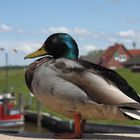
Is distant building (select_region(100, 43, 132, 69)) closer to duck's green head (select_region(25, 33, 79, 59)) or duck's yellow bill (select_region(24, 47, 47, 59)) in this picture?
duck's yellow bill (select_region(24, 47, 47, 59))

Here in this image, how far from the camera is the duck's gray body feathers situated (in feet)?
19.5

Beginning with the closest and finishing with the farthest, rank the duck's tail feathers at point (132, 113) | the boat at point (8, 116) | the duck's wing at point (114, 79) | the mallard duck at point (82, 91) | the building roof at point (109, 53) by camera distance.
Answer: the duck's tail feathers at point (132, 113)
the mallard duck at point (82, 91)
the duck's wing at point (114, 79)
the boat at point (8, 116)
the building roof at point (109, 53)

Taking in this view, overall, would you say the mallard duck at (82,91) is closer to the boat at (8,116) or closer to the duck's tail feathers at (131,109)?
the duck's tail feathers at (131,109)

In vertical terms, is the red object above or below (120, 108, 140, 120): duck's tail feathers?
below

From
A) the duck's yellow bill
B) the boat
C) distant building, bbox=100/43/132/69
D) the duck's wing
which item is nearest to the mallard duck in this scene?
the duck's wing

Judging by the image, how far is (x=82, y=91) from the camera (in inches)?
237

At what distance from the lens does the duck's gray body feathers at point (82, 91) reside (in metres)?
5.96

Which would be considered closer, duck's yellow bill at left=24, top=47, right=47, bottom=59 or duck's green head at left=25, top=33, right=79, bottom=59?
duck's green head at left=25, top=33, right=79, bottom=59

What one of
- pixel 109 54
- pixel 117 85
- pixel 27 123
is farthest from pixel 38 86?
pixel 109 54

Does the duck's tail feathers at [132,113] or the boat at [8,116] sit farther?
the boat at [8,116]

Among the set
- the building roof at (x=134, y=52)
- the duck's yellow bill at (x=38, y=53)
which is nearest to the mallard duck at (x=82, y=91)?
→ the duck's yellow bill at (x=38, y=53)

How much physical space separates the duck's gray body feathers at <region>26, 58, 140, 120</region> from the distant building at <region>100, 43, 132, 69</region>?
86.7m

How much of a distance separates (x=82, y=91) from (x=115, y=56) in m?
91.9

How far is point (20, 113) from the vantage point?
98.9 ft
